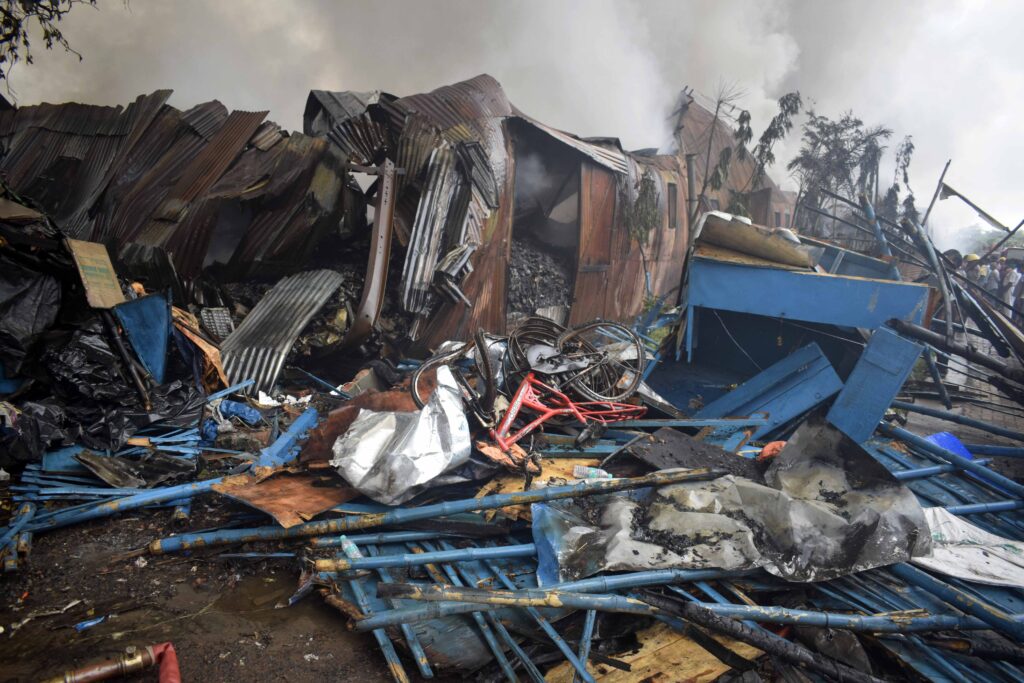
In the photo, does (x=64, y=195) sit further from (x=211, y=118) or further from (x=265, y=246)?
(x=265, y=246)

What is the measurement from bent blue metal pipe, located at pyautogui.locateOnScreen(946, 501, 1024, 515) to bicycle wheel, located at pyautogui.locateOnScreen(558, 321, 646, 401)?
8.84ft

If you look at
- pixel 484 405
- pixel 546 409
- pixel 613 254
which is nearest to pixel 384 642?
pixel 484 405

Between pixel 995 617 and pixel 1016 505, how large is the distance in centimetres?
189

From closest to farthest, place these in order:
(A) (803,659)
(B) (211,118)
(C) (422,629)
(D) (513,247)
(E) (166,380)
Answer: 1. (A) (803,659)
2. (C) (422,629)
3. (E) (166,380)
4. (B) (211,118)
5. (D) (513,247)

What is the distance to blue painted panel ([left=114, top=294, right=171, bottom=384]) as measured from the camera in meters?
4.95

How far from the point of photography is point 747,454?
4691 mm

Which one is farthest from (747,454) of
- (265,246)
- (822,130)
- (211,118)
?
(822,130)

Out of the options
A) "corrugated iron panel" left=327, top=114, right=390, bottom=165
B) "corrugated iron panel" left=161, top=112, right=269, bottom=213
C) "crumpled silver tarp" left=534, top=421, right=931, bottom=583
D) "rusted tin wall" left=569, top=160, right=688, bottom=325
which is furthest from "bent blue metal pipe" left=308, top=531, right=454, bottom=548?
"rusted tin wall" left=569, top=160, right=688, bottom=325

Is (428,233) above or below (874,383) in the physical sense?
above

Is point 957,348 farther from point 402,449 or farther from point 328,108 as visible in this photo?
point 328,108

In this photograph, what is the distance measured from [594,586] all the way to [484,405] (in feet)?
6.91

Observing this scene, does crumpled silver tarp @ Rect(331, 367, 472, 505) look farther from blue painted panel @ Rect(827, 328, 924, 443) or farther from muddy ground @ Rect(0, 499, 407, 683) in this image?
blue painted panel @ Rect(827, 328, 924, 443)

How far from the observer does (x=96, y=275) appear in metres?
4.95

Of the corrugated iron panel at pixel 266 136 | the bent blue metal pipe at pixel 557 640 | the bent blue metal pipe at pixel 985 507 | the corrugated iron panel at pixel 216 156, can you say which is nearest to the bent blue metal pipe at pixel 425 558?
the bent blue metal pipe at pixel 557 640
